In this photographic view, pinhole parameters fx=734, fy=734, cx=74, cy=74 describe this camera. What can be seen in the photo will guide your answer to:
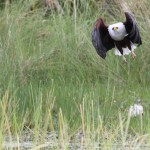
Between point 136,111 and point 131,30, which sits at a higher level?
point 131,30

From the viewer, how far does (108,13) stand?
7.02 meters

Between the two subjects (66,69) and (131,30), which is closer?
(131,30)

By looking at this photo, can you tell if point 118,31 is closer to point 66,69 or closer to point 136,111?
point 136,111

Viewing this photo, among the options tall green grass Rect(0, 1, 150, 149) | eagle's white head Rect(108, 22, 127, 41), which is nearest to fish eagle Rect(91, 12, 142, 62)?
eagle's white head Rect(108, 22, 127, 41)

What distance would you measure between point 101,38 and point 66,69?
1.01 m

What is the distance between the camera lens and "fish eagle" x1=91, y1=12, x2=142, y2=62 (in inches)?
204

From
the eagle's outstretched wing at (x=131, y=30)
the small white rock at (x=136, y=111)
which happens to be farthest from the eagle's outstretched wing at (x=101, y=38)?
the small white rock at (x=136, y=111)

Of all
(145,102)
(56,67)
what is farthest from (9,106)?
(56,67)

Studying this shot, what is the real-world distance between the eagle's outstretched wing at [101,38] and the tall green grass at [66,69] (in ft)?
0.98

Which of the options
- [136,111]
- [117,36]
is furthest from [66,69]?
[136,111]

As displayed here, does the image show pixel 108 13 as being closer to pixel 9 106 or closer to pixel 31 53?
pixel 31 53

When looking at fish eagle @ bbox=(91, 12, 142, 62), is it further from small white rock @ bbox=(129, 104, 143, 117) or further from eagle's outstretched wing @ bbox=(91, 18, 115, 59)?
small white rock @ bbox=(129, 104, 143, 117)

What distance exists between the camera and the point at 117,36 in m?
5.25

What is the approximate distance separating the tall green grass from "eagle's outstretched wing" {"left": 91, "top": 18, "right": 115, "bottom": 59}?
0.98ft
